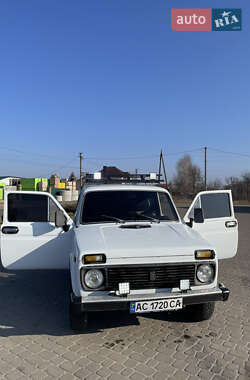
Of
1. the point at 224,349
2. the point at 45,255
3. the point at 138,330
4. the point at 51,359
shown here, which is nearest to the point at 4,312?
the point at 45,255

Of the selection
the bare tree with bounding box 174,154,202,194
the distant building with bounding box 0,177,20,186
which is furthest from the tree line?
the distant building with bounding box 0,177,20,186

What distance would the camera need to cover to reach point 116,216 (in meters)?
4.85

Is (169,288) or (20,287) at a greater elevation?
(169,288)

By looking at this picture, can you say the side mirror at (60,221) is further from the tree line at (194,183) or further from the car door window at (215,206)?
the tree line at (194,183)

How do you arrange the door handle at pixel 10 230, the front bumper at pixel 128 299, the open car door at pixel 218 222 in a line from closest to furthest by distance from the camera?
the front bumper at pixel 128 299 → the door handle at pixel 10 230 → the open car door at pixel 218 222

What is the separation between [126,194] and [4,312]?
104 inches

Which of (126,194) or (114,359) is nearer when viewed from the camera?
(114,359)

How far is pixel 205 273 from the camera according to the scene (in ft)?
12.2

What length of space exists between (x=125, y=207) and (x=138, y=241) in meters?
1.33

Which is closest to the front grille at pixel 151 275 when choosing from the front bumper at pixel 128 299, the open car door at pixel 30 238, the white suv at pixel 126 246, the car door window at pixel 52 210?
the white suv at pixel 126 246

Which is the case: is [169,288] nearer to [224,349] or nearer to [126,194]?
[224,349]

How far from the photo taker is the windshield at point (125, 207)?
191 inches

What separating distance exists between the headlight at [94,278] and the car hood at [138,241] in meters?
0.22

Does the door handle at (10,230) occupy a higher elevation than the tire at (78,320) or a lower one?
higher
